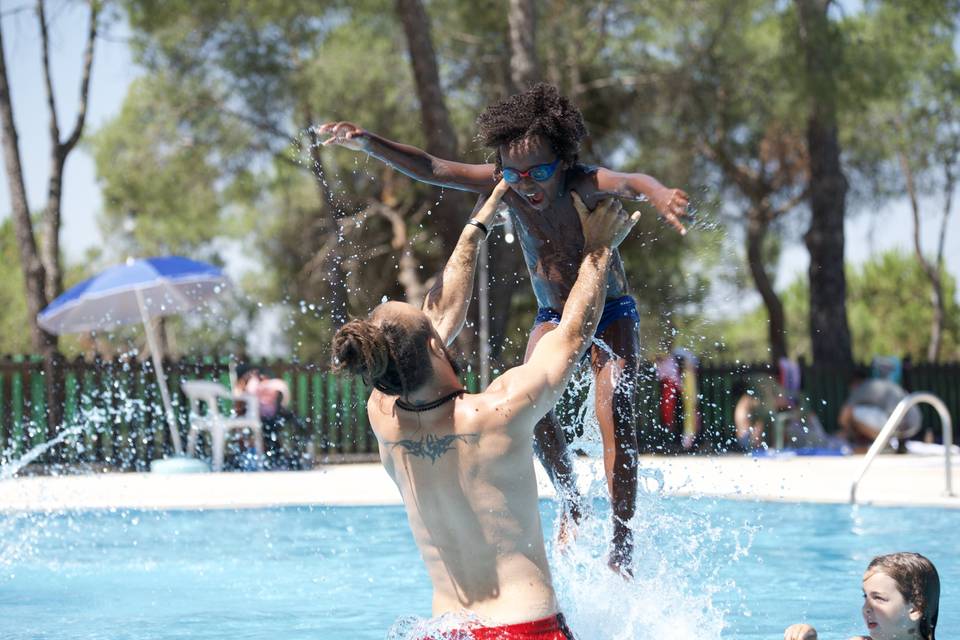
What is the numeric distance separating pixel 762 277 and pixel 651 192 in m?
17.3

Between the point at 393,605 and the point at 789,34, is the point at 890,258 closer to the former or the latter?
the point at 789,34

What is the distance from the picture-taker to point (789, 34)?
17.0 metres

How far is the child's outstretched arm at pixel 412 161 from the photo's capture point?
14.1 ft

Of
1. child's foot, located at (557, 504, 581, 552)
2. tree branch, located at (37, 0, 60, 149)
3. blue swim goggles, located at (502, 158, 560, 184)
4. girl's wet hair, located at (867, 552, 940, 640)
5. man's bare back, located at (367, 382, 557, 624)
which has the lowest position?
child's foot, located at (557, 504, 581, 552)

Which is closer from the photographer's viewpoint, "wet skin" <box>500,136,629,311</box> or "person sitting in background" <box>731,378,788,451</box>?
"wet skin" <box>500,136,629,311</box>

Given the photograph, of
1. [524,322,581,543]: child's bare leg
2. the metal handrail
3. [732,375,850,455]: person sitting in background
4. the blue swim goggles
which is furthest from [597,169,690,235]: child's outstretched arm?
[732,375,850,455]: person sitting in background

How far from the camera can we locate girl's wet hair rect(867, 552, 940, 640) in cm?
333

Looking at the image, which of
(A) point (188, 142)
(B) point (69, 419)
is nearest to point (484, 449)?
(B) point (69, 419)

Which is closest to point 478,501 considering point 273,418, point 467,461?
point 467,461

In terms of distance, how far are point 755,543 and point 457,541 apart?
476 cm

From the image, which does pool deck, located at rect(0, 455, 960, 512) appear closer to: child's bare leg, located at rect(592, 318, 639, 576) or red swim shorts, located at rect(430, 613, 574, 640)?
child's bare leg, located at rect(592, 318, 639, 576)

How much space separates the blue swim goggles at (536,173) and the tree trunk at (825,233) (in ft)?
42.6

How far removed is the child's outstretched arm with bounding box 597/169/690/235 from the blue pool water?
138cm

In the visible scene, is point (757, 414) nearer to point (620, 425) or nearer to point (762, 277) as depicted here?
point (762, 277)
